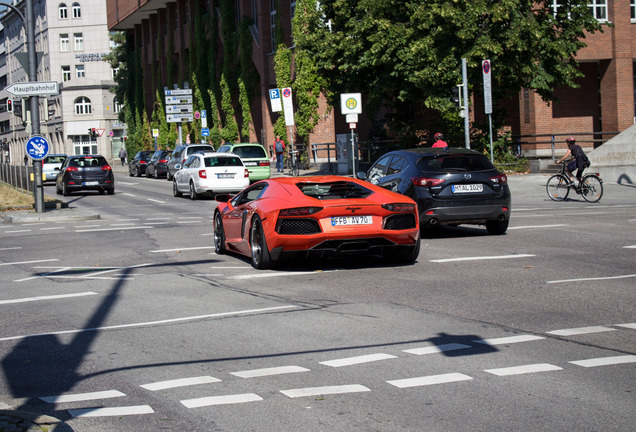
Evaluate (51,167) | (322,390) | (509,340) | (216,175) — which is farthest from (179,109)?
(322,390)

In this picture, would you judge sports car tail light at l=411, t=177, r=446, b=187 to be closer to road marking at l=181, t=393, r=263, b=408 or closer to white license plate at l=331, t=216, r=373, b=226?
white license plate at l=331, t=216, r=373, b=226

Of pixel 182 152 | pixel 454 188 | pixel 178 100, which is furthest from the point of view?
pixel 178 100

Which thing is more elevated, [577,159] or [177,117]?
[177,117]

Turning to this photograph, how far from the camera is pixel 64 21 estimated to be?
108750 mm

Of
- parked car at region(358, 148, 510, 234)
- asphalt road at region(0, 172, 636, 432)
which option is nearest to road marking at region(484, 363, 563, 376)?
asphalt road at region(0, 172, 636, 432)

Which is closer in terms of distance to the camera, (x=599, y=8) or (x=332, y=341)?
(x=332, y=341)

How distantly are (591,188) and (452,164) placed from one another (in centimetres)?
988

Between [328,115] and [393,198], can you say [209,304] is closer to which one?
[393,198]

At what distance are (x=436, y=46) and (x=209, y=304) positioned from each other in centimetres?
2291

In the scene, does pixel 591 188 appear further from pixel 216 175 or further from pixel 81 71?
pixel 81 71

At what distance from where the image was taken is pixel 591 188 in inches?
932

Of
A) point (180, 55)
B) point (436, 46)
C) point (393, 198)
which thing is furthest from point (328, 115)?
point (393, 198)

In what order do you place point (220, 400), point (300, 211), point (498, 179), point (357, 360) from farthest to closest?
point (498, 179)
point (300, 211)
point (357, 360)
point (220, 400)

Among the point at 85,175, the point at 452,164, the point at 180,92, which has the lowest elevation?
the point at 85,175
